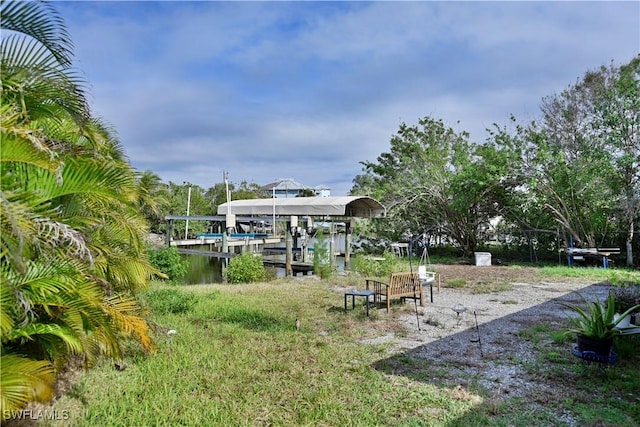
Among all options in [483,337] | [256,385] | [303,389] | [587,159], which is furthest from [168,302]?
[587,159]

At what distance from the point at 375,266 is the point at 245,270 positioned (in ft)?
13.6

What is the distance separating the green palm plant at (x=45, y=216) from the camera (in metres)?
2.37

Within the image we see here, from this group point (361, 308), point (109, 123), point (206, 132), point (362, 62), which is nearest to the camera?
point (109, 123)

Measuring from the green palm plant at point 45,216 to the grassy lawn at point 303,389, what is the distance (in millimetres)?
645

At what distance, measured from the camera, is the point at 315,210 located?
1505 cm

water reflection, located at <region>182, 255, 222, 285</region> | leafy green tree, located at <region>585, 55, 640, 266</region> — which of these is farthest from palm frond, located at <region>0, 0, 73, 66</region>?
leafy green tree, located at <region>585, 55, 640, 266</region>

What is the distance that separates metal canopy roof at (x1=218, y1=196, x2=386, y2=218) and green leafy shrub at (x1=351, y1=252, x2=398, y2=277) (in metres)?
2.05

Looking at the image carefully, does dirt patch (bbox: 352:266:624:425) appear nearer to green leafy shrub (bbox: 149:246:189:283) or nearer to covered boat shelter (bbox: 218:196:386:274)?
covered boat shelter (bbox: 218:196:386:274)

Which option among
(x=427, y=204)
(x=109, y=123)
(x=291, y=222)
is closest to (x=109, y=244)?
(x=109, y=123)

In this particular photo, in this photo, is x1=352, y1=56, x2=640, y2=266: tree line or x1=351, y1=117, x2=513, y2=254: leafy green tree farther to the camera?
x1=351, y1=117, x2=513, y2=254: leafy green tree

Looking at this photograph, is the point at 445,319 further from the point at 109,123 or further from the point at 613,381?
the point at 109,123

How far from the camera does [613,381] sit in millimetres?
4168

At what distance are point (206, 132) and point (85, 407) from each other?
20516 millimetres

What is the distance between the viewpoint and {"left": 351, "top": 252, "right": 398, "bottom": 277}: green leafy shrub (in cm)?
1252
